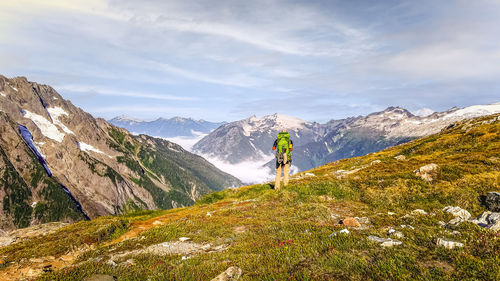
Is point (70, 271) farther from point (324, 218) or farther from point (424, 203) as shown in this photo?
point (424, 203)

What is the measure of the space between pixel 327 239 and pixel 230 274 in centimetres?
458

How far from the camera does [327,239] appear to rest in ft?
35.8

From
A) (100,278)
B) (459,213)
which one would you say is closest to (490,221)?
(459,213)

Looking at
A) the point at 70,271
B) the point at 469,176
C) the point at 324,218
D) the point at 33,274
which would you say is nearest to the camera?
the point at 70,271

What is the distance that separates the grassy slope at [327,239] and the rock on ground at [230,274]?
386mm

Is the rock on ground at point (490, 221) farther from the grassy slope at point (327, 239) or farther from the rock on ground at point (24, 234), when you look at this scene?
the rock on ground at point (24, 234)

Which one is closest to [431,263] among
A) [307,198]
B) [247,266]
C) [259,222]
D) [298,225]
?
[247,266]

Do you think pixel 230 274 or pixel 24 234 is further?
pixel 24 234

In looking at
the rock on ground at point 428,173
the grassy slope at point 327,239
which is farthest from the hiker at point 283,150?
the rock on ground at point 428,173

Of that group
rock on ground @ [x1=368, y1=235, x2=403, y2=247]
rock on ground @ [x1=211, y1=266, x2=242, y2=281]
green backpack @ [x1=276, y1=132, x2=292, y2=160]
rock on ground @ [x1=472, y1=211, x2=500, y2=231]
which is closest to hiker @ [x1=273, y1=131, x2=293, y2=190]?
green backpack @ [x1=276, y1=132, x2=292, y2=160]

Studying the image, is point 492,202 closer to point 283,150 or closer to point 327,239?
point 327,239

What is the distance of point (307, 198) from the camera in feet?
72.7

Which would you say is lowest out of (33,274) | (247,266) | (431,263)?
(33,274)

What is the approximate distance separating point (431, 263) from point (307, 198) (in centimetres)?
1456
